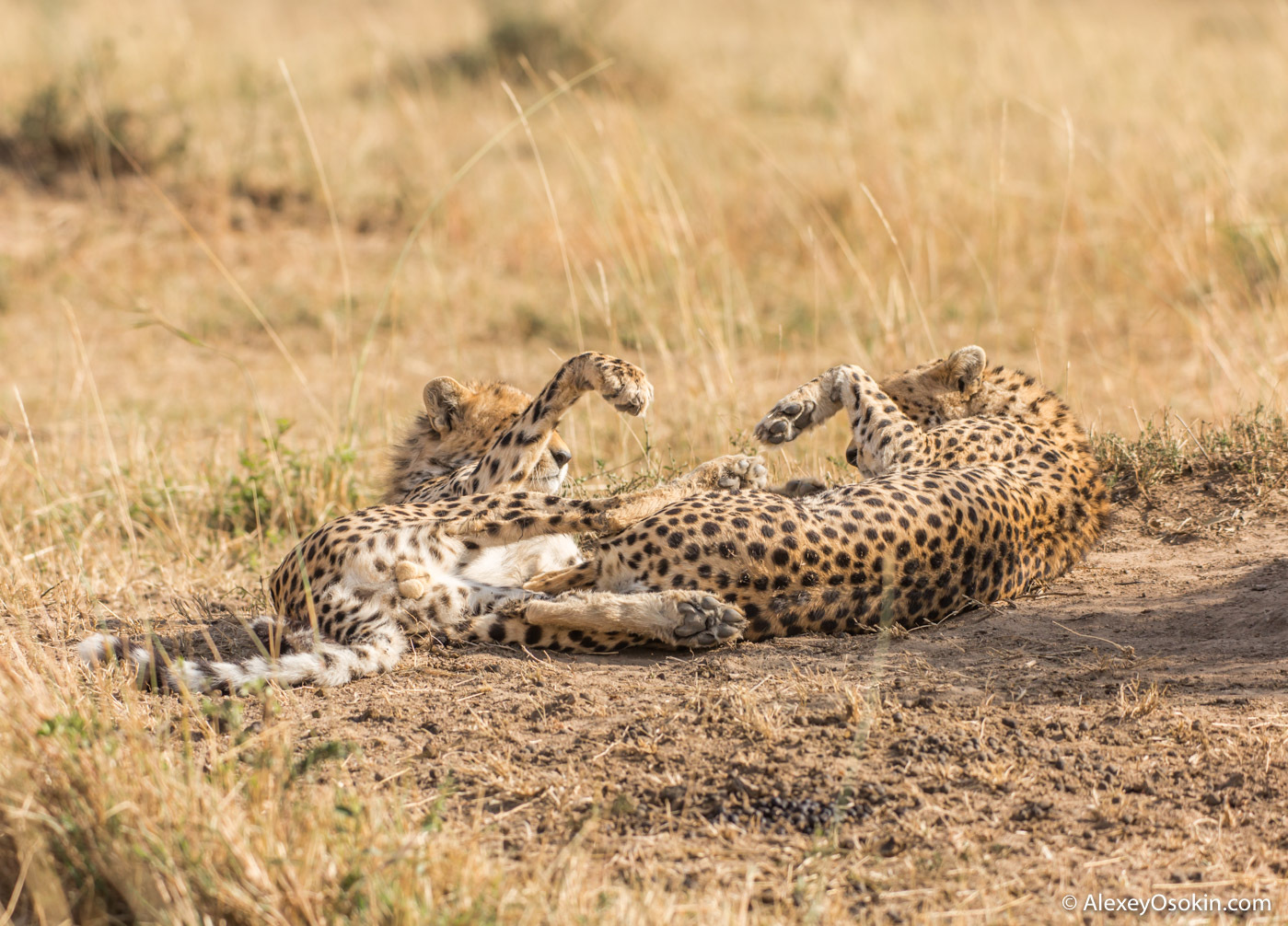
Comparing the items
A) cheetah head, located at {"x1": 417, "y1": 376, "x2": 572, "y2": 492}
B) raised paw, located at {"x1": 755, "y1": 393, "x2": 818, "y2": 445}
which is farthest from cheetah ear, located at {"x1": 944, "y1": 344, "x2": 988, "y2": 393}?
cheetah head, located at {"x1": 417, "y1": 376, "x2": 572, "y2": 492}

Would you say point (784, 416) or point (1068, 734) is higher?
point (784, 416)

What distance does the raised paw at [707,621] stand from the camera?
3.36 metres

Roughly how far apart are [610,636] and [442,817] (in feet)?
3.13

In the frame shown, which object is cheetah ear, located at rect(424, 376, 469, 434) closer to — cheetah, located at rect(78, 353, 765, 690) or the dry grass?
cheetah, located at rect(78, 353, 765, 690)

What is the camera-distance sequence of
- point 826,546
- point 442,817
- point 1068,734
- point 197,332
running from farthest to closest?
point 197,332 < point 826,546 < point 1068,734 < point 442,817

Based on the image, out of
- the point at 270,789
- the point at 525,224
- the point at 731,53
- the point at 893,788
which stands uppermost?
the point at 731,53

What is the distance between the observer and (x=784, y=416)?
4508 millimetres

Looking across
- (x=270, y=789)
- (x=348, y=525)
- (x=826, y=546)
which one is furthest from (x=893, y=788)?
(x=348, y=525)

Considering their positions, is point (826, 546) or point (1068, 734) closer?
point (1068, 734)

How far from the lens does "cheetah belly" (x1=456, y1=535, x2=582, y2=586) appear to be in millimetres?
3746

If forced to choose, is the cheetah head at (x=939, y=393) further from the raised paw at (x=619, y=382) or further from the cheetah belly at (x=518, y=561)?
the cheetah belly at (x=518, y=561)

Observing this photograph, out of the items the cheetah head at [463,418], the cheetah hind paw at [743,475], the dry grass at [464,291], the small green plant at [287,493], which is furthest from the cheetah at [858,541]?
the small green plant at [287,493]

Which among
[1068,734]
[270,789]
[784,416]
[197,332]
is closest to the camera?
[270,789]

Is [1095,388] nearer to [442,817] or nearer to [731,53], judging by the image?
[442,817]
